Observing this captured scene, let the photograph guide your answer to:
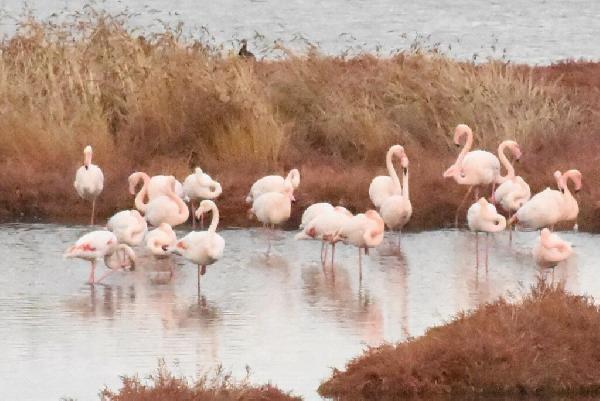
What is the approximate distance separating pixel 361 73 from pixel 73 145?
5476 mm

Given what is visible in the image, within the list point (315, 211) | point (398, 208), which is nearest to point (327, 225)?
point (315, 211)

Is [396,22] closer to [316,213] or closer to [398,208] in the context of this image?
[398,208]

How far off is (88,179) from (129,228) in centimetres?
233

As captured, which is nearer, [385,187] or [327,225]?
[327,225]

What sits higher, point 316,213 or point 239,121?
point 239,121

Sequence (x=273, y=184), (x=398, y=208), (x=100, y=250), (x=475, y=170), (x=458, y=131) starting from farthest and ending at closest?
(x=458, y=131) → (x=475, y=170) → (x=273, y=184) → (x=398, y=208) → (x=100, y=250)

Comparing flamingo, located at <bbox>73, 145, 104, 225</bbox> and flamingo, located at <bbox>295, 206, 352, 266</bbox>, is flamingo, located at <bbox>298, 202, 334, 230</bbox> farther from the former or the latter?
flamingo, located at <bbox>73, 145, 104, 225</bbox>

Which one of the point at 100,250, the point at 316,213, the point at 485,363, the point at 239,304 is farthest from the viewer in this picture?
the point at 316,213

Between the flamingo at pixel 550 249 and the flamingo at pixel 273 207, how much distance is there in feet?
12.4

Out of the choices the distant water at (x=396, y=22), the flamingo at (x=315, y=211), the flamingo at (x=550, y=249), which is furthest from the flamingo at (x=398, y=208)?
the distant water at (x=396, y=22)

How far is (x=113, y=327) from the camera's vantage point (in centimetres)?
1434

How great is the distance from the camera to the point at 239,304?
15.4 m

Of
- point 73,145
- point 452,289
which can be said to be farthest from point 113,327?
point 73,145

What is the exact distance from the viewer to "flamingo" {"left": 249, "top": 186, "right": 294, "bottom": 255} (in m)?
18.6
